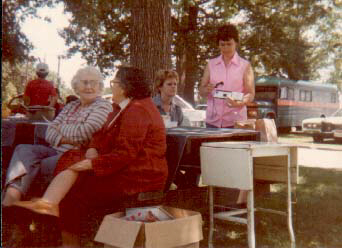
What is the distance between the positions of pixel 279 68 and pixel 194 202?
73.9 feet

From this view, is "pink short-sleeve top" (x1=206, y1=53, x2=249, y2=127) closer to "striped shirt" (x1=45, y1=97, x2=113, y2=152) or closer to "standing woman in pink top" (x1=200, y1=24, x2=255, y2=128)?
"standing woman in pink top" (x1=200, y1=24, x2=255, y2=128)

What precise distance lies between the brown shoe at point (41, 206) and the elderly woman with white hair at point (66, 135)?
15.2 inches

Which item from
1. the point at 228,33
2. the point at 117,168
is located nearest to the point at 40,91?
the point at 228,33

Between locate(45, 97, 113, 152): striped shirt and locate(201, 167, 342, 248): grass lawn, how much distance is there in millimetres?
1264

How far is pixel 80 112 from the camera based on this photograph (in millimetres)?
3791

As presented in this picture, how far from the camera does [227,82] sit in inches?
183

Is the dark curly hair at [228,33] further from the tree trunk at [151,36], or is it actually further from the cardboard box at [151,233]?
the cardboard box at [151,233]

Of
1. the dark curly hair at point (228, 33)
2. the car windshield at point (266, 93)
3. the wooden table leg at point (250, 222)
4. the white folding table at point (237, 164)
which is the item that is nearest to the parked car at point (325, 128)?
the car windshield at point (266, 93)

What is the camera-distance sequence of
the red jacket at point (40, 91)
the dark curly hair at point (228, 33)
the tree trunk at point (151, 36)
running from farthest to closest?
the tree trunk at point (151, 36), the red jacket at point (40, 91), the dark curly hair at point (228, 33)

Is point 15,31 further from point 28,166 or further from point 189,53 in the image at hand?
point 189,53

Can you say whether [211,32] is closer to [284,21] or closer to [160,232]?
[284,21]

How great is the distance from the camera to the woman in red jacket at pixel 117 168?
313 centimetres

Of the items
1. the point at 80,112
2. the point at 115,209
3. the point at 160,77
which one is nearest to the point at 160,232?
the point at 115,209

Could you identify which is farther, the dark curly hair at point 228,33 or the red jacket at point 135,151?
the dark curly hair at point 228,33
